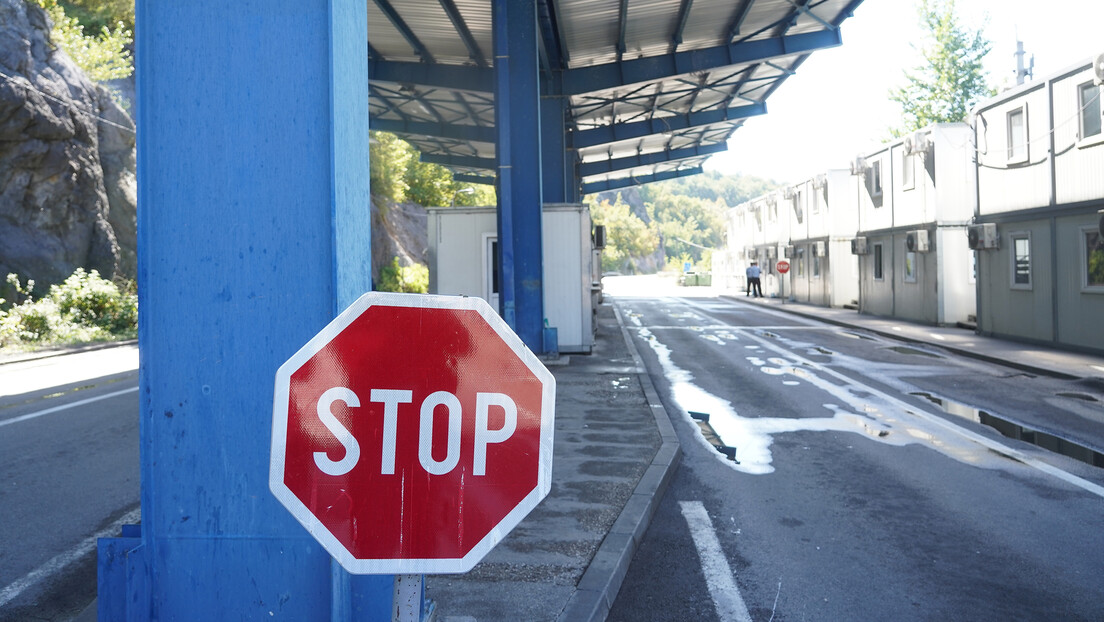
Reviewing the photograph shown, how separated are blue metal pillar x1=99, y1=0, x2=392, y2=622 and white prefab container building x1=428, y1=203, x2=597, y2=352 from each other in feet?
47.5

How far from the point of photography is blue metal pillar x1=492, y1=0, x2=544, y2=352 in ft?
54.5

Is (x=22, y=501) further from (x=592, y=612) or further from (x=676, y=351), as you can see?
(x=676, y=351)

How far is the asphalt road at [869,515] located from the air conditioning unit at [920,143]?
1378 cm

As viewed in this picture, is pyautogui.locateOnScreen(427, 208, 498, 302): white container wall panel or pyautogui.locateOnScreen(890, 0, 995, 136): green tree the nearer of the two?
pyautogui.locateOnScreen(427, 208, 498, 302): white container wall panel

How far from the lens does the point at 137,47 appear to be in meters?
3.47

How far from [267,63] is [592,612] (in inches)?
122

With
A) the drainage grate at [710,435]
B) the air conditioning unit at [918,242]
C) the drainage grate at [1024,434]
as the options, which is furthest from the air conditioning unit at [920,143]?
the drainage grate at [710,435]

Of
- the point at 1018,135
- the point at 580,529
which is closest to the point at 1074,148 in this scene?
the point at 1018,135

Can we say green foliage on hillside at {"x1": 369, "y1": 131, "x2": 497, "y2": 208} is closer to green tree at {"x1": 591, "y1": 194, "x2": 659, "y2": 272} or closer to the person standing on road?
the person standing on road

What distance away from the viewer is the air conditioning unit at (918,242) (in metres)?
26.1

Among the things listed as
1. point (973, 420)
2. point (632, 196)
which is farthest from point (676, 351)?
point (632, 196)

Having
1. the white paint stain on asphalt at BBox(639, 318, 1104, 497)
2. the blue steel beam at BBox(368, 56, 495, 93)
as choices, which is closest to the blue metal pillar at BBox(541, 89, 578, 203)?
the blue steel beam at BBox(368, 56, 495, 93)

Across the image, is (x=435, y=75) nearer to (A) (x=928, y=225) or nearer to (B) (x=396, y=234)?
(A) (x=928, y=225)

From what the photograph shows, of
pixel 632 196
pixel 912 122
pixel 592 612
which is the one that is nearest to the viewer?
pixel 592 612
